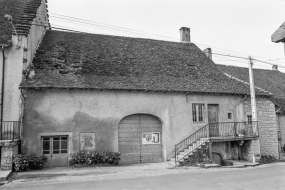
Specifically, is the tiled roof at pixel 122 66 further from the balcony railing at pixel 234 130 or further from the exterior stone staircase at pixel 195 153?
the exterior stone staircase at pixel 195 153

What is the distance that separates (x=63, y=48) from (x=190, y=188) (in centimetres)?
1334

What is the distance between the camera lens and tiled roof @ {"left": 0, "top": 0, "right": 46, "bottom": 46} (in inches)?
586

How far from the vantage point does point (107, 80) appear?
16.4m

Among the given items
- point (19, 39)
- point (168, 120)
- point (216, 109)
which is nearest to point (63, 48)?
point (19, 39)

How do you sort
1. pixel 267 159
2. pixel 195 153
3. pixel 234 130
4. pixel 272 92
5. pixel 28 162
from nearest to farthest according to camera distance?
pixel 28 162, pixel 195 153, pixel 267 159, pixel 234 130, pixel 272 92

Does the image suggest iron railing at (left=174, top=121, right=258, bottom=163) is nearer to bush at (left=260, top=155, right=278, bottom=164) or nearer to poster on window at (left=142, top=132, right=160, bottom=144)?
poster on window at (left=142, top=132, right=160, bottom=144)

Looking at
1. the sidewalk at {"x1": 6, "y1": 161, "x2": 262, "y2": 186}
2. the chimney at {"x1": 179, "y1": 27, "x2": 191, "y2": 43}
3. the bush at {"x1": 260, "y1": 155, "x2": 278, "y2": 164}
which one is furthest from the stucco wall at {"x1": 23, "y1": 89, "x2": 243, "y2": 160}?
the chimney at {"x1": 179, "y1": 27, "x2": 191, "y2": 43}

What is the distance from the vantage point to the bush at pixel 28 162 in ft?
42.9

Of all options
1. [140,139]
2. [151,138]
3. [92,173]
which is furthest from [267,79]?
[92,173]

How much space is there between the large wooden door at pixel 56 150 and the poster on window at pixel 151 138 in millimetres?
4770

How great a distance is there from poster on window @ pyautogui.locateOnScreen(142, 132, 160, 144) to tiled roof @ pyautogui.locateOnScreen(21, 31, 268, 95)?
2.89 meters

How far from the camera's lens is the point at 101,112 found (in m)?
15.8

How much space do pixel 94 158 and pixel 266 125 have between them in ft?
42.1

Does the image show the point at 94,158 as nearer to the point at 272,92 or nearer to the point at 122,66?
the point at 122,66
